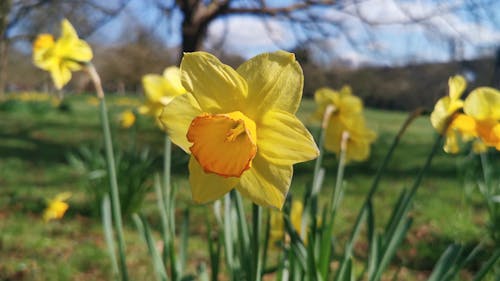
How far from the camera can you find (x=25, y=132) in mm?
8078

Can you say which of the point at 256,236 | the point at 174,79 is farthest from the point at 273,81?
the point at 174,79

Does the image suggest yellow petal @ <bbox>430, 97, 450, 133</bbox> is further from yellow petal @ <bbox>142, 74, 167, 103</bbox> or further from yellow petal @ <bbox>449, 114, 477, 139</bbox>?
yellow petal @ <bbox>142, 74, 167, 103</bbox>

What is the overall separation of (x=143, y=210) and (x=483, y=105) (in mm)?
2730

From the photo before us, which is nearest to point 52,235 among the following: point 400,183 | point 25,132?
point 400,183

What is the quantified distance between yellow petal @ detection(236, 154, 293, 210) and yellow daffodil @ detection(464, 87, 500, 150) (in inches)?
17.4

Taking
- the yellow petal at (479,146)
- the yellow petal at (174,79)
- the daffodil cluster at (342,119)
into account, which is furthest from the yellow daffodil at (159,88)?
the yellow petal at (479,146)

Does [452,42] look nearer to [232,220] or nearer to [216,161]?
[232,220]

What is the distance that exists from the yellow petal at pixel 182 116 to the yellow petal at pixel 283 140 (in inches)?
3.9

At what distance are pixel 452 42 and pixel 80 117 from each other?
7711mm

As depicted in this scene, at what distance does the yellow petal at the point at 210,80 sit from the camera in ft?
2.06

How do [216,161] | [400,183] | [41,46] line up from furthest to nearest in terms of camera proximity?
[400,183] < [41,46] < [216,161]

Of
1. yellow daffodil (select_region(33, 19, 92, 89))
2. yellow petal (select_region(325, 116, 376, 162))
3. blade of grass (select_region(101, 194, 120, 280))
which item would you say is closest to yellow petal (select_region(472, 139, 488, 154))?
yellow petal (select_region(325, 116, 376, 162))

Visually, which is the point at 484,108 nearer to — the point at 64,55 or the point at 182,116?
the point at 182,116

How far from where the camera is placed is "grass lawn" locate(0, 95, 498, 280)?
2535 mm
